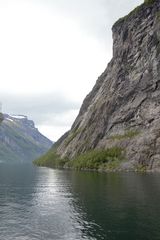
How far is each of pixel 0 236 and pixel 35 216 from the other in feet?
51.3

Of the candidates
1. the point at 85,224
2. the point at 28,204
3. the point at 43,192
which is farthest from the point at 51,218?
the point at 43,192

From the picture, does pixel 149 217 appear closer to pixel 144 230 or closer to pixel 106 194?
pixel 144 230

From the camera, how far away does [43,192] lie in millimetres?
108375

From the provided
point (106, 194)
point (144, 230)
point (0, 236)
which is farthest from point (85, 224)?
point (106, 194)

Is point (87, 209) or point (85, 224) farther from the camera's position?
point (87, 209)

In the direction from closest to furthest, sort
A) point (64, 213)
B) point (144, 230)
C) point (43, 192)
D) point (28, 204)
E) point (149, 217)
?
Answer: 1. point (144, 230)
2. point (149, 217)
3. point (64, 213)
4. point (28, 204)
5. point (43, 192)

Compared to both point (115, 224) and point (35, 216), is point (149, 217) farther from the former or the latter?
point (35, 216)

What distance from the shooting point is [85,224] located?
6147 cm

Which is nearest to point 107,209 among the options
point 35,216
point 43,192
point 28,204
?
point 35,216

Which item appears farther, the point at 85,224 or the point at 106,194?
the point at 106,194

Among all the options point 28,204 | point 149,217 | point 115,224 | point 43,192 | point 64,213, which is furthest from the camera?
point 43,192

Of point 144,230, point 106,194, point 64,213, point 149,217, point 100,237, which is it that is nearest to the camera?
point 100,237

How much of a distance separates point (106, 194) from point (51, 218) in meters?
32.5

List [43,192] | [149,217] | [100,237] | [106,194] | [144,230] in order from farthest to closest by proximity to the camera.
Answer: [43,192], [106,194], [149,217], [144,230], [100,237]
